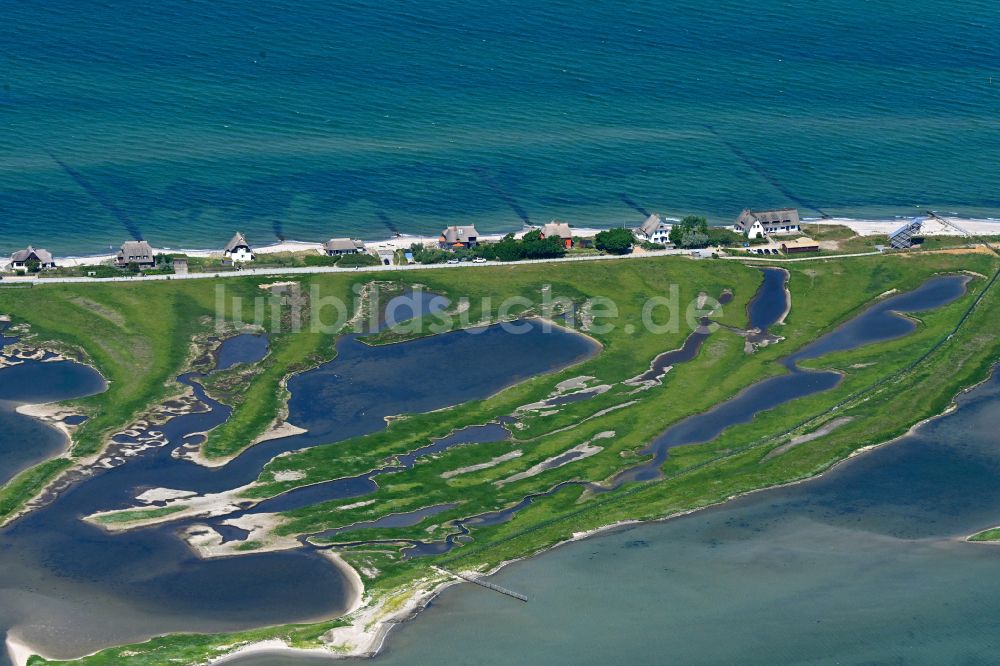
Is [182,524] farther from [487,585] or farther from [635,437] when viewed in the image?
[635,437]

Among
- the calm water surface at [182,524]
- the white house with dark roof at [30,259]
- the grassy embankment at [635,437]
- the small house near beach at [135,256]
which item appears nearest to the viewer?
the calm water surface at [182,524]

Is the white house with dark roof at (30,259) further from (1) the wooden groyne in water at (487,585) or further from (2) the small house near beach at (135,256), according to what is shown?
(1) the wooden groyne in water at (487,585)

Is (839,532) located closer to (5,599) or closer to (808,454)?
(808,454)

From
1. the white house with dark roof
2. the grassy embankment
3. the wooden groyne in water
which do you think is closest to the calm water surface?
the grassy embankment

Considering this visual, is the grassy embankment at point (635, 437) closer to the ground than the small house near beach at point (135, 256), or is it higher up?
closer to the ground

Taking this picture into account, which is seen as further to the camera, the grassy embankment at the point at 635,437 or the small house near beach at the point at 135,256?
the small house near beach at the point at 135,256

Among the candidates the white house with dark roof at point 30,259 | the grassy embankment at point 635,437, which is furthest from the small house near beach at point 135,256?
the grassy embankment at point 635,437

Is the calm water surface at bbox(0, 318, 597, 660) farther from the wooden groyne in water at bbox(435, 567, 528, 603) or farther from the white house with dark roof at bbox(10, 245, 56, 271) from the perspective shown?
the white house with dark roof at bbox(10, 245, 56, 271)

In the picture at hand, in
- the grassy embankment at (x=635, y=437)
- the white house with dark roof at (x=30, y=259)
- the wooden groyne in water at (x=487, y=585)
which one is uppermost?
the white house with dark roof at (x=30, y=259)
